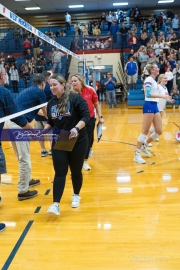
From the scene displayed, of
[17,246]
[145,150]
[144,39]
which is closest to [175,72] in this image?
[144,39]

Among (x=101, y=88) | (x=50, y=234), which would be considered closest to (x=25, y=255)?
(x=50, y=234)

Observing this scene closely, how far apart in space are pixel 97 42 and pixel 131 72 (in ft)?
11.4

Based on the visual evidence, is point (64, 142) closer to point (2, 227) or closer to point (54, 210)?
point (54, 210)

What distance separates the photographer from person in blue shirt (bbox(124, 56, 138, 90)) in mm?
14780

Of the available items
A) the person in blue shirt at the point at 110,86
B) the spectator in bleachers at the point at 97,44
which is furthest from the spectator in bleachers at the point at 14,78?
the spectator in bleachers at the point at 97,44

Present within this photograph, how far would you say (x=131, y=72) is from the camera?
49.3ft

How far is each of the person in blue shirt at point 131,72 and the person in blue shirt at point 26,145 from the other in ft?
35.5

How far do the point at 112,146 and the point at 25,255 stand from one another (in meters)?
4.62

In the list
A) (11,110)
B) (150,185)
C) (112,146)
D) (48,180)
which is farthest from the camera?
(112,146)

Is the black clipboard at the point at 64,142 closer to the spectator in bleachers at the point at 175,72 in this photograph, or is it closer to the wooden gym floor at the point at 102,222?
the wooden gym floor at the point at 102,222

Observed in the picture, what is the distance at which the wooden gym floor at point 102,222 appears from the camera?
2.63 m

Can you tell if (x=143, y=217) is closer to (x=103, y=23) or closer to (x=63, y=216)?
(x=63, y=216)

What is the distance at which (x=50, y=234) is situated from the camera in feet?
10.2

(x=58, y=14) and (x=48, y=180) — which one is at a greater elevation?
(x=58, y=14)
